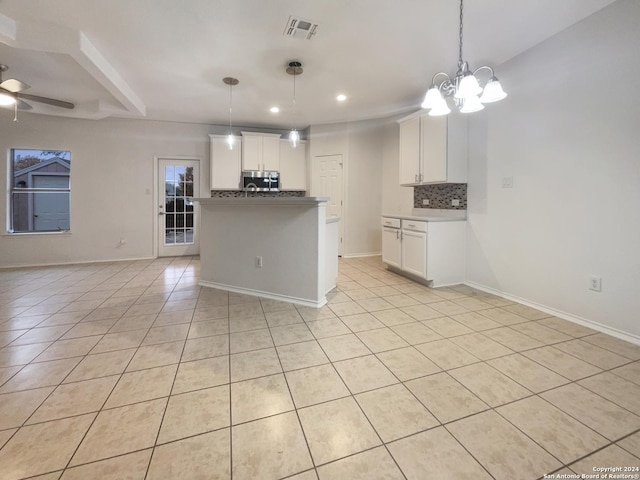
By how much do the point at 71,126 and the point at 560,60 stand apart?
6.86m

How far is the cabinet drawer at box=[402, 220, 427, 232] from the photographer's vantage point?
11.9 feet

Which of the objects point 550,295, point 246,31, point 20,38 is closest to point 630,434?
point 550,295

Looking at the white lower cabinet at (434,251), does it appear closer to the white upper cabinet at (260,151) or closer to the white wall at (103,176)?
the white upper cabinet at (260,151)

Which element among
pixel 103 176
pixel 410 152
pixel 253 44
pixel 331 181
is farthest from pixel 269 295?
pixel 103 176

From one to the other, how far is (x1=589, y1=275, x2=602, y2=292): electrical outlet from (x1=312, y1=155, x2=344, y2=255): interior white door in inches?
146

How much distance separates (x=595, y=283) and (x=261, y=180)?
5049mm

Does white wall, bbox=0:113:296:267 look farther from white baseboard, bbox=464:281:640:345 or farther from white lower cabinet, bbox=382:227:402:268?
white baseboard, bbox=464:281:640:345

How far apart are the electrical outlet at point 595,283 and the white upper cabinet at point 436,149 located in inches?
67.6

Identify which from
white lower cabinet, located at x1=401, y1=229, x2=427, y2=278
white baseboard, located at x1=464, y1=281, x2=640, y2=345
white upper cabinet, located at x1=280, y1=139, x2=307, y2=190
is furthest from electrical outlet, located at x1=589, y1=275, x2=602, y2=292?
white upper cabinet, located at x1=280, y1=139, x2=307, y2=190

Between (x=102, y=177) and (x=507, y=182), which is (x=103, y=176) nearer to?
(x=102, y=177)

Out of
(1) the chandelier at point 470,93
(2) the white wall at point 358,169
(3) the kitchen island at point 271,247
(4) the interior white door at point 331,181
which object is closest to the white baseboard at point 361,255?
(2) the white wall at point 358,169

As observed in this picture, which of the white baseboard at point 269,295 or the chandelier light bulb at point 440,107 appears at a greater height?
the chandelier light bulb at point 440,107

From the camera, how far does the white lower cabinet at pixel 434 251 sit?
3.63m

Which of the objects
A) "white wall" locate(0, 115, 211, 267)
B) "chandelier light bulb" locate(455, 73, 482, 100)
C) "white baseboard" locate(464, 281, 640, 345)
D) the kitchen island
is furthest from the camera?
"white wall" locate(0, 115, 211, 267)
